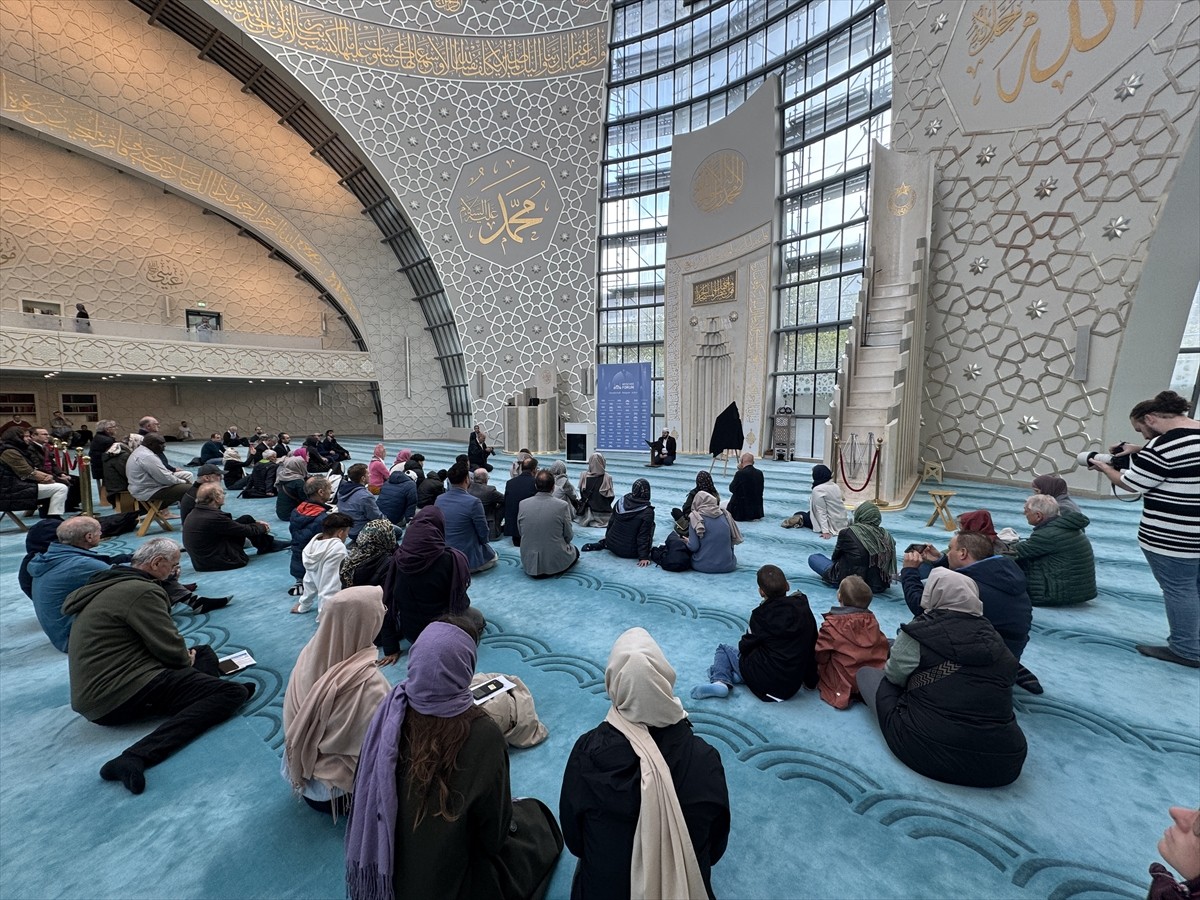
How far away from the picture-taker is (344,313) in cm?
2069

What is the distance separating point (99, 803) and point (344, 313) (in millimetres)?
21731

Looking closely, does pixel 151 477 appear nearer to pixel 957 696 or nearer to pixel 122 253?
pixel 957 696

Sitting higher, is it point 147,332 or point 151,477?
point 147,332

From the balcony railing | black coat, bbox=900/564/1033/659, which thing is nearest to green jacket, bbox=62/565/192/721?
black coat, bbox=900/564/1033/659

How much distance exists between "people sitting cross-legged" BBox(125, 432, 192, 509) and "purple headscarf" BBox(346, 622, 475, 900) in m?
6.19

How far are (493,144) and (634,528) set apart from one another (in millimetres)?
15245

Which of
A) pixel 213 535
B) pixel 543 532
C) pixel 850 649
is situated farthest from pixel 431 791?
pixel 213 535

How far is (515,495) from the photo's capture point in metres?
5.44

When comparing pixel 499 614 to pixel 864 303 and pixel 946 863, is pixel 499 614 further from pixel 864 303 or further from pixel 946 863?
pixel 864 303

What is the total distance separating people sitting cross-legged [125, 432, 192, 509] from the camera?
5645mm

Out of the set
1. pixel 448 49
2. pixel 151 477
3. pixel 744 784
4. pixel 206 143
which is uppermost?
pixel 448 49

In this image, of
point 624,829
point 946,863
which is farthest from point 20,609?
point 946,863

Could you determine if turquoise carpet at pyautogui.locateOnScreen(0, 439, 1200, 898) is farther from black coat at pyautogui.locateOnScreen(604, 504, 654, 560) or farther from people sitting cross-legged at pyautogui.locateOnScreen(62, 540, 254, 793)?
black coat at pyautogui.locateOnScreen(604, 504, 654, 560)

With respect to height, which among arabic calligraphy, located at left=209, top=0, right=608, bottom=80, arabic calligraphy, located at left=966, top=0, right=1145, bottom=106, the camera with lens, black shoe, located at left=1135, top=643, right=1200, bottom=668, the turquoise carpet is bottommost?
the turquoise carpet
